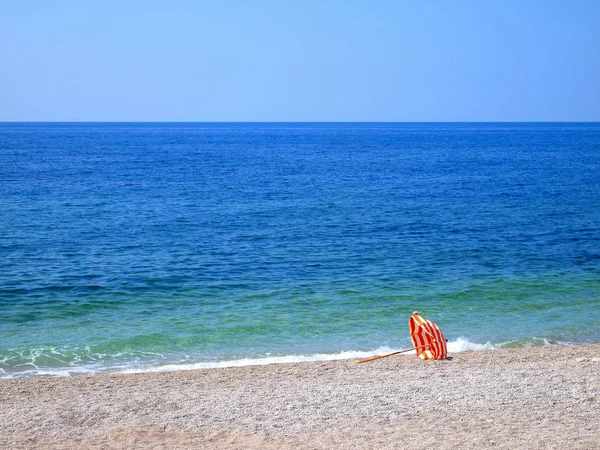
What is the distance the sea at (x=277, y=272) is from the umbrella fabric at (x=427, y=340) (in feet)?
5.56

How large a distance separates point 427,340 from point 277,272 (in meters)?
10.5

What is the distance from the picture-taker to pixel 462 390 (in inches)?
508

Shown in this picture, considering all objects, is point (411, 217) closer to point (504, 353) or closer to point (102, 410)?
point (504, 353)

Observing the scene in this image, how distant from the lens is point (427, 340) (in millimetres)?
16109

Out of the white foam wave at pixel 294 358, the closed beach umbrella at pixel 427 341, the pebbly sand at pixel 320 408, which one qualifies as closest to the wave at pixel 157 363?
the white foam wave at pixel 294 358

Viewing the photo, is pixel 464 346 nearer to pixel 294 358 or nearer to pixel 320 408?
pixel 294 358

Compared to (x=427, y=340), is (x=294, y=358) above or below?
below

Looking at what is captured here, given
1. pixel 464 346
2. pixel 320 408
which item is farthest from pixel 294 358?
pixel 320 408

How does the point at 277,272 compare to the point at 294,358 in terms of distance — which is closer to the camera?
the point at 294,358

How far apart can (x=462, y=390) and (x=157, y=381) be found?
5979 mm

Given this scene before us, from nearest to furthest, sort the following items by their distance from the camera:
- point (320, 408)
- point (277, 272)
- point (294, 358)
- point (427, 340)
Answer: point (320, 408), point (427, 340), point (294, 358), point (277, 272)

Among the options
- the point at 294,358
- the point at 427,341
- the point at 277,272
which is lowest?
the point at 294,358

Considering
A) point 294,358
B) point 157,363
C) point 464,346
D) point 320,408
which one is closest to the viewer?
point 320,408

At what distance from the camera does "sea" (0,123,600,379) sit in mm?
18656
